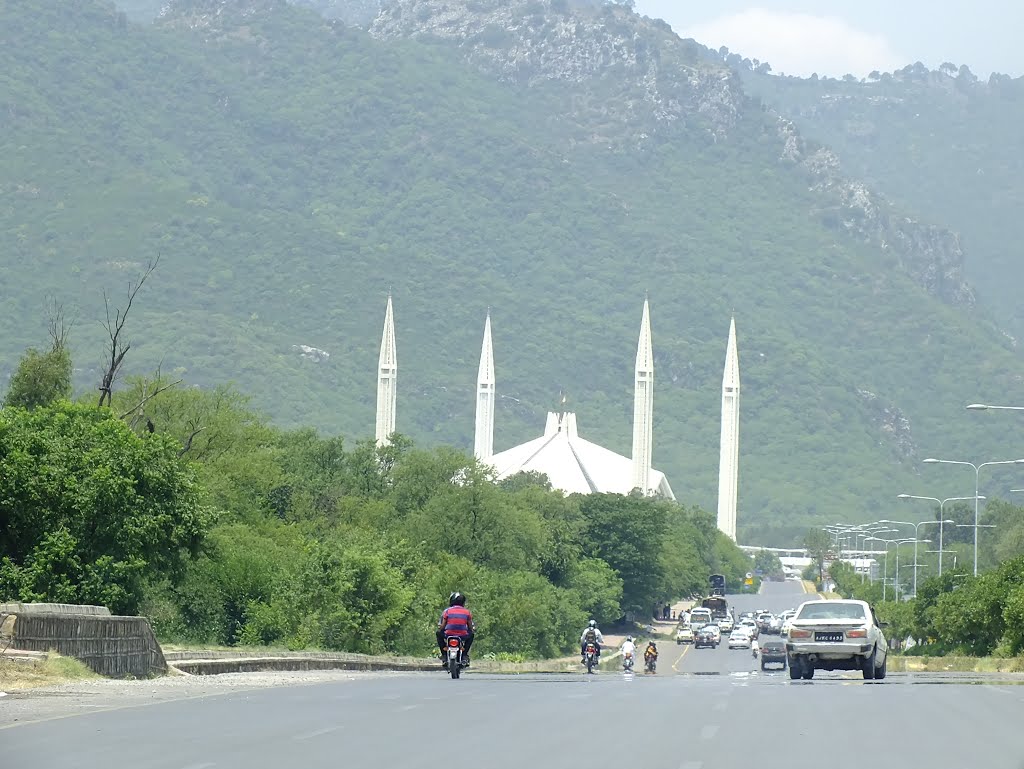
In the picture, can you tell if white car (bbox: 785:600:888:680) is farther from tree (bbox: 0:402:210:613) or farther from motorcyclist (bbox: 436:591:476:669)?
tree (bbox: 0:402:210:613)

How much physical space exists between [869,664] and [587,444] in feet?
511

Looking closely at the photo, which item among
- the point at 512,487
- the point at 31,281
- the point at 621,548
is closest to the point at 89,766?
the point at 621,548

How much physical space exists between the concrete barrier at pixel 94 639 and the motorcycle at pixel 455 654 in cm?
513

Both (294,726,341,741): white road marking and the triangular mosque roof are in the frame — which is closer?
(294,726,341,741): white road marking

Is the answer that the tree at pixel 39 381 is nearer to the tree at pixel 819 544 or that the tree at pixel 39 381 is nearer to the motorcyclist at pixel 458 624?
the motorcyclist at pixel 458 624

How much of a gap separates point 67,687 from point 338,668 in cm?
1703

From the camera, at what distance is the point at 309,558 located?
5916 cm

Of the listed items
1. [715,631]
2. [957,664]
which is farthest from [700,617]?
[957,664]

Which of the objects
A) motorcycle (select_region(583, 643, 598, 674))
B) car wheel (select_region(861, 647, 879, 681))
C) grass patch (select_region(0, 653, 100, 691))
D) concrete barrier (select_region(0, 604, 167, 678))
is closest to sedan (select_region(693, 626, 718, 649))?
motorcycle (select_region(583, 643, 598, 674))

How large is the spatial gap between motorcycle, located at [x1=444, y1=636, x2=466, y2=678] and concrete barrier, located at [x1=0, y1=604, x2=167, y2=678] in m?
5.13

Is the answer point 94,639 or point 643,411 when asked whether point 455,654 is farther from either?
point 643,411

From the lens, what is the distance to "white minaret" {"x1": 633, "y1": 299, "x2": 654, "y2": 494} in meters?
155

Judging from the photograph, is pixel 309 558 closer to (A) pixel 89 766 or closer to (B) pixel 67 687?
(B) pixel 67 687

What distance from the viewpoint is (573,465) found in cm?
17612
